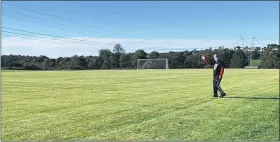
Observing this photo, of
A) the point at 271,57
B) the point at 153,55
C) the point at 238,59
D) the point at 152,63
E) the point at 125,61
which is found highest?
the point at 153,55

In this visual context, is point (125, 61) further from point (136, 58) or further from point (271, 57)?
point (271, 57)

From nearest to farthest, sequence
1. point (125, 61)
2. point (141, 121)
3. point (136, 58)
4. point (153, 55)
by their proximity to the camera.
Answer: point (141, 121) < point (125, 61) < point (136, 58) < point (153, 55)

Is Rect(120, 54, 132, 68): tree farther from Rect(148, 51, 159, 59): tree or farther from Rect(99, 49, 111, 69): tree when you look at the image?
Rect(148, 51, 159, 59): tree

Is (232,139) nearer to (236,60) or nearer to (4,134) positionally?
(4,134)

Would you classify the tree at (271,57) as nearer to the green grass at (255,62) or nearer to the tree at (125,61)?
the green grass at (255,62)

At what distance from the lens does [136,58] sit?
442 ft

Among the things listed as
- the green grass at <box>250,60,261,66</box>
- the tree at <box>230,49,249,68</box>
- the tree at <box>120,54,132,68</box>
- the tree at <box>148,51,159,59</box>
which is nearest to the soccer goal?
the tree at <box>120,54,132,68</box>

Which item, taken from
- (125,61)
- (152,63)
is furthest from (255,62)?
(125,61)

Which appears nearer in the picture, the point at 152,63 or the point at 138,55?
the point at 152,63

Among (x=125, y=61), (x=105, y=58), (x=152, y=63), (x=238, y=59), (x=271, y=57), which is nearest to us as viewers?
(x=271, y=57)

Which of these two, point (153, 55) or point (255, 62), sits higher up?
point (153, 55)

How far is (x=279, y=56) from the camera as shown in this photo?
4018 inches

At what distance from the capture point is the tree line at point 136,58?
102438 mm

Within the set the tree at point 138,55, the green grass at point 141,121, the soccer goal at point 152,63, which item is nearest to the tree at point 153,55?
the tree at point 138,55
